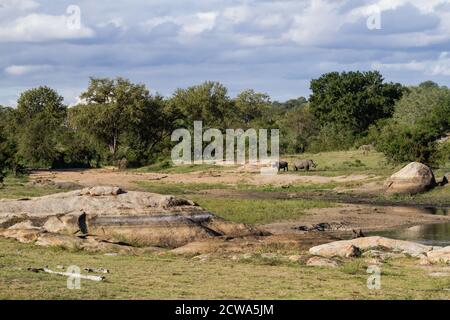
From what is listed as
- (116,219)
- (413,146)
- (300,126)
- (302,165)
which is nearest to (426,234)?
(116,219)

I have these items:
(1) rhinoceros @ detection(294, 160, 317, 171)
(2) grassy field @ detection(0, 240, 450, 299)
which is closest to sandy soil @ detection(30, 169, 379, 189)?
(1) rhinoceros @ detection(294, 160, 317, 171)

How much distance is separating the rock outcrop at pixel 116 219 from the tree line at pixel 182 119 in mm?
39005

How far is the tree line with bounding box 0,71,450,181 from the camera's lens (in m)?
76.2

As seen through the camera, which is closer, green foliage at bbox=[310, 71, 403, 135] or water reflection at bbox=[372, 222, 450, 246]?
water reflection at bbox=[372, 222, 450, 246]

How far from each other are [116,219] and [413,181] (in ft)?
82.3

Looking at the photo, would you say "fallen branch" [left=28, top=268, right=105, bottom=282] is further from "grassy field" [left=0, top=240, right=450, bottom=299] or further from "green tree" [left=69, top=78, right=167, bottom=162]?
"green tree" [left=69, top=78, right=167, bottom=162]

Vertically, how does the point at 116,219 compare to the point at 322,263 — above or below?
above

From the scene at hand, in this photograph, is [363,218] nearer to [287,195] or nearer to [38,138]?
[287,195]

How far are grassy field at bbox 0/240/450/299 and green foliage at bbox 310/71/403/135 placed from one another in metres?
66.0

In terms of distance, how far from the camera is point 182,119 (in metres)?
89.0

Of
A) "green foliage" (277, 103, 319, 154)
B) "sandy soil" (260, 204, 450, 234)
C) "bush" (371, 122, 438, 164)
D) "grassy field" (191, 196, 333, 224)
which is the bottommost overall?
"sandy soil" (260, 204, 450, 234)

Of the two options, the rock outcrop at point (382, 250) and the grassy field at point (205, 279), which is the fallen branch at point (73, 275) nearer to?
the grassy field at point (205, 279)
